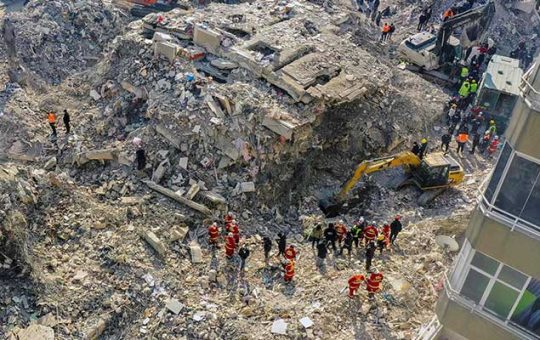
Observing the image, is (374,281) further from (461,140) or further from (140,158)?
(461,140)

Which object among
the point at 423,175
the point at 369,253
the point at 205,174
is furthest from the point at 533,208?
the point at 205,174

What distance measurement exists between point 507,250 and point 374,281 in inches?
226

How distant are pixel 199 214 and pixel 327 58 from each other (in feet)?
24.1

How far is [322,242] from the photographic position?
14016 millimetres

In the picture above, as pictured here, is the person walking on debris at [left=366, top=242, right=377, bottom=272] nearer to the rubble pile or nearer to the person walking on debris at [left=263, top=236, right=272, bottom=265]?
the person walking on debris at [left=263, top=236, right=272, bottom=265]

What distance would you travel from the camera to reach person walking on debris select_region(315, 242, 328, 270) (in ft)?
44.9

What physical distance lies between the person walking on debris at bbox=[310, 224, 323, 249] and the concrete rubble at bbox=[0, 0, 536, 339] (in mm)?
597

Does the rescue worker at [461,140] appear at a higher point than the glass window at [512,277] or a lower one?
lower

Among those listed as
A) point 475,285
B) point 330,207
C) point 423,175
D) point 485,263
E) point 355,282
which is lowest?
point 330,207

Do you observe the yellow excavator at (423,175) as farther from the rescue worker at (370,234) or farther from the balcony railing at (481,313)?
the balcony railing at (481,313)

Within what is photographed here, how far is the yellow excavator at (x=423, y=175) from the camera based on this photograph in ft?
52.7

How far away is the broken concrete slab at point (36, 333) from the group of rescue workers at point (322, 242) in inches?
172

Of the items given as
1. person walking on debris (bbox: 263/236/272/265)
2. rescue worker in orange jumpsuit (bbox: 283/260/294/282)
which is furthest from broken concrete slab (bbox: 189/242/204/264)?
rescue worker in orange jumpsuit (bbox: 283/260/294/282)

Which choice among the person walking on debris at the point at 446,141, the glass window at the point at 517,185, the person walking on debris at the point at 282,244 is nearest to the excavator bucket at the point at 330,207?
the person walking on debris at the point at 282,244
